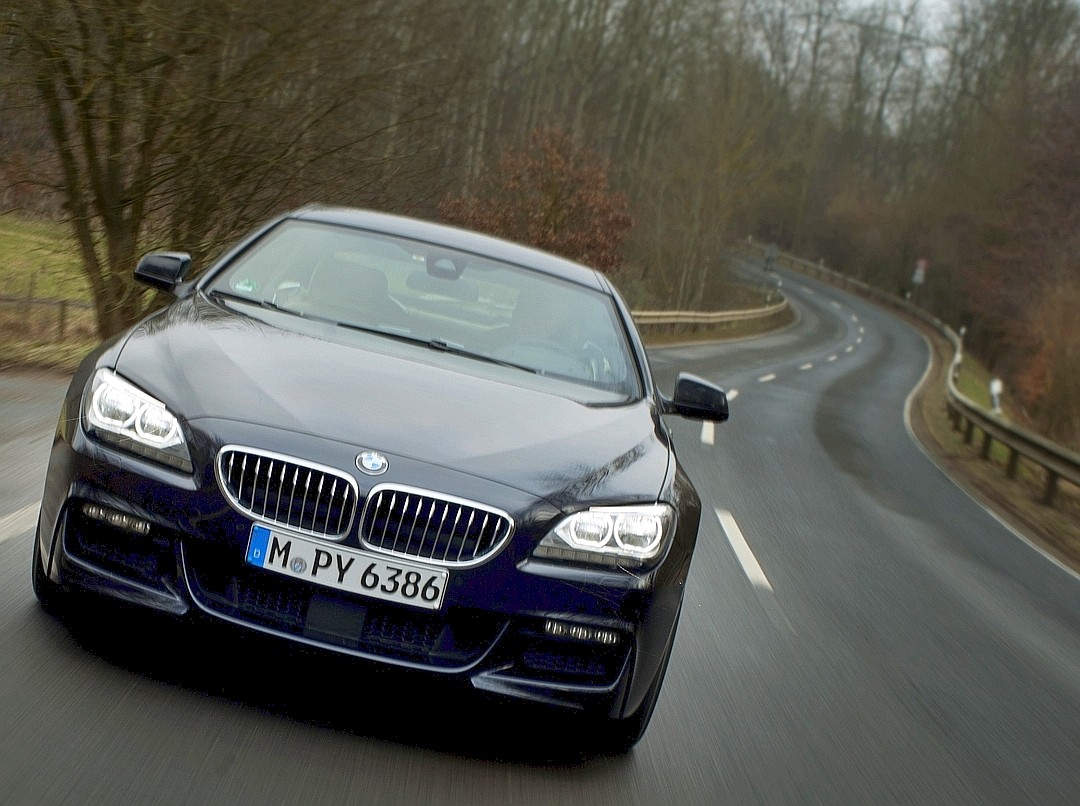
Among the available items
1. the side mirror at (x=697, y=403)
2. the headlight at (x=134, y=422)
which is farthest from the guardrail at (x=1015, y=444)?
the headlight at (x=134, y=422)

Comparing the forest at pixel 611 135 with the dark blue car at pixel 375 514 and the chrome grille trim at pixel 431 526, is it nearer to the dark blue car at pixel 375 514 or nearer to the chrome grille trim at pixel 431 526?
the dark blue car at pixel 375 514

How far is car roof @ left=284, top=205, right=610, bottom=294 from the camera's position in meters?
5.60

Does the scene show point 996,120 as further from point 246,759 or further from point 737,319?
point 246,759

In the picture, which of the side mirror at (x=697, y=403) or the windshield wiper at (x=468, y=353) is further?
the side mirror at (x=697, y=403)

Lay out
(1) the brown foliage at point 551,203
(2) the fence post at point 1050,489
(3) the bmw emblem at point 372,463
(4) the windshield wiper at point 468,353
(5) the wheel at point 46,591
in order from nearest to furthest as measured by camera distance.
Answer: (3) the bmw emblem at point 372,463 → (5) the wheel at point 46,591 → (4) the windshield wiper at point 468,353 → (2) the fence post at point 1050,489 → (1) the brown foliage at point 551,203

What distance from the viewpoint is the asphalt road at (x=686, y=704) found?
11.4 feet

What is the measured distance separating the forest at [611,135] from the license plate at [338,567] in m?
9.00

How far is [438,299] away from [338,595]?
1.88 m

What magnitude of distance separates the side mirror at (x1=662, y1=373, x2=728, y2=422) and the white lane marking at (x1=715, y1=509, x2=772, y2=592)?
2.28 meters

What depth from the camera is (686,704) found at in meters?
4.82

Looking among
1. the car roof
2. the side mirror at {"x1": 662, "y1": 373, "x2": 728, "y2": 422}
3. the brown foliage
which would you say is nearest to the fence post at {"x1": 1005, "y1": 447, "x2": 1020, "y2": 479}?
the car roof

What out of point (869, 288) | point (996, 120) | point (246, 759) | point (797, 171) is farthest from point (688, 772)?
point (797, 171)

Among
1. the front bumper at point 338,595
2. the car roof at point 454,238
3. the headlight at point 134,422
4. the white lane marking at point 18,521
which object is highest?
the car roof at point 454,238

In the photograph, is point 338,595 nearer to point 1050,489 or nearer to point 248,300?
point 248,300
